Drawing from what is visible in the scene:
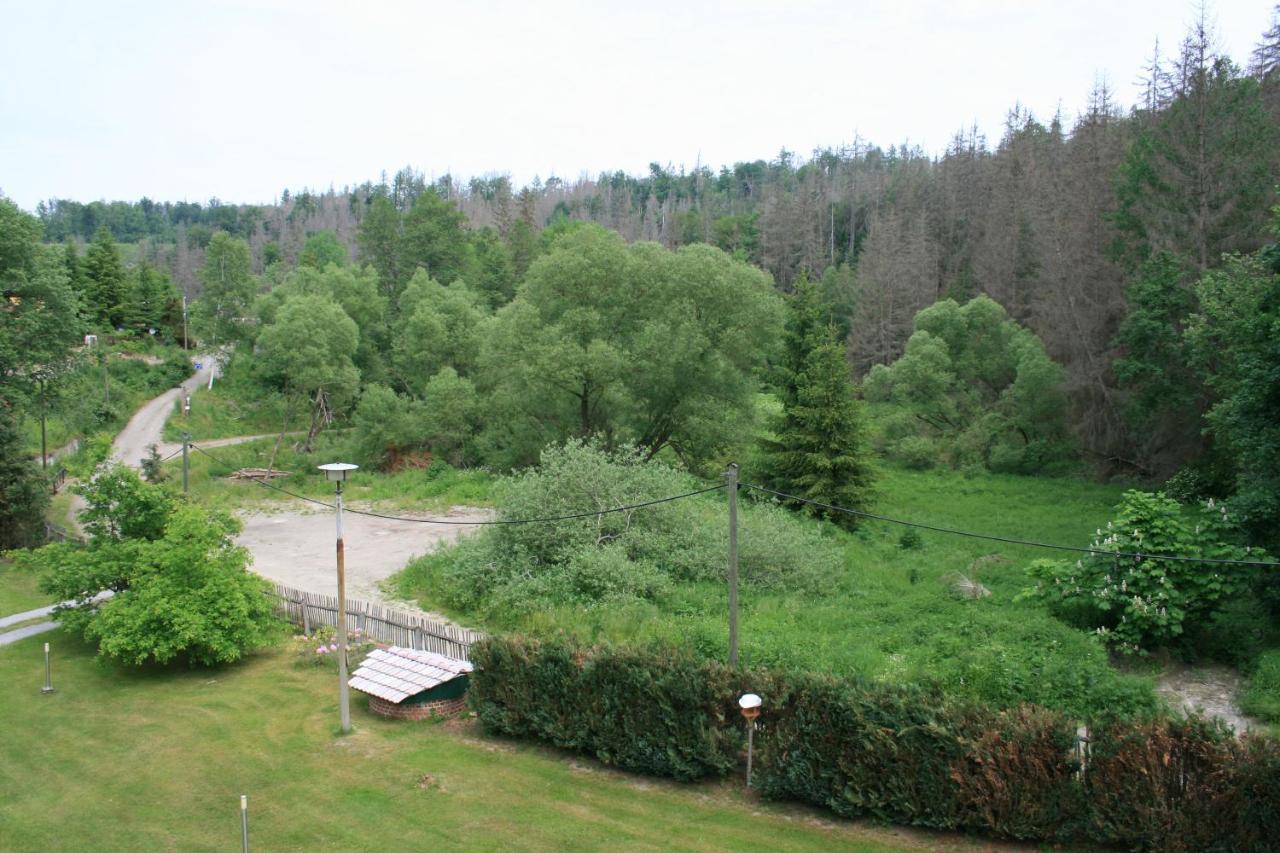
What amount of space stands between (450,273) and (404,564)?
42315 millimetres

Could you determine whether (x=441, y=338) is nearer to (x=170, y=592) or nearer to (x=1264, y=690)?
(x=170, y=592)

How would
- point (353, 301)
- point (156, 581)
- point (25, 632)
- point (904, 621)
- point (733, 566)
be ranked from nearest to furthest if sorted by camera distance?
point (733, 566) → point (156, 581) → point (904, 621) → point (25, 632) → point (353, 301)

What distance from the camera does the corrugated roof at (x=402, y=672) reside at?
51.5 ft

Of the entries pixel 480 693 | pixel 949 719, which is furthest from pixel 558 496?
pixel 949 719

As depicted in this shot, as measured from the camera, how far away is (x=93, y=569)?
1912 centimetres

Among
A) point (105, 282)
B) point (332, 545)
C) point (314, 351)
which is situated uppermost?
point (105, 282)

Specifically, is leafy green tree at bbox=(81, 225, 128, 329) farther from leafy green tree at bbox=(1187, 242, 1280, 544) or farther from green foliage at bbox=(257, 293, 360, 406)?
leafy green tree at bbox=(1187, 242, 1280, 544)

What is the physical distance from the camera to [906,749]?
452 inches

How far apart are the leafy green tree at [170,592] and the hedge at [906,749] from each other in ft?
22.4

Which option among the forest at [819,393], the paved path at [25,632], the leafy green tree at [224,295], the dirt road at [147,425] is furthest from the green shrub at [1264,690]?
the leafy green tree at [224,295]

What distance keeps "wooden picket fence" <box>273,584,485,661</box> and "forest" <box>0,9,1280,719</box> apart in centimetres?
208

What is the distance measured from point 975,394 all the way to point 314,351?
1295 inches

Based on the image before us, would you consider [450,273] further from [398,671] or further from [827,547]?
[398,671]

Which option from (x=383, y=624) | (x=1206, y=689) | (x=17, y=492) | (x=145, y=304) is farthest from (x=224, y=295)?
(x=1206, y=689)
